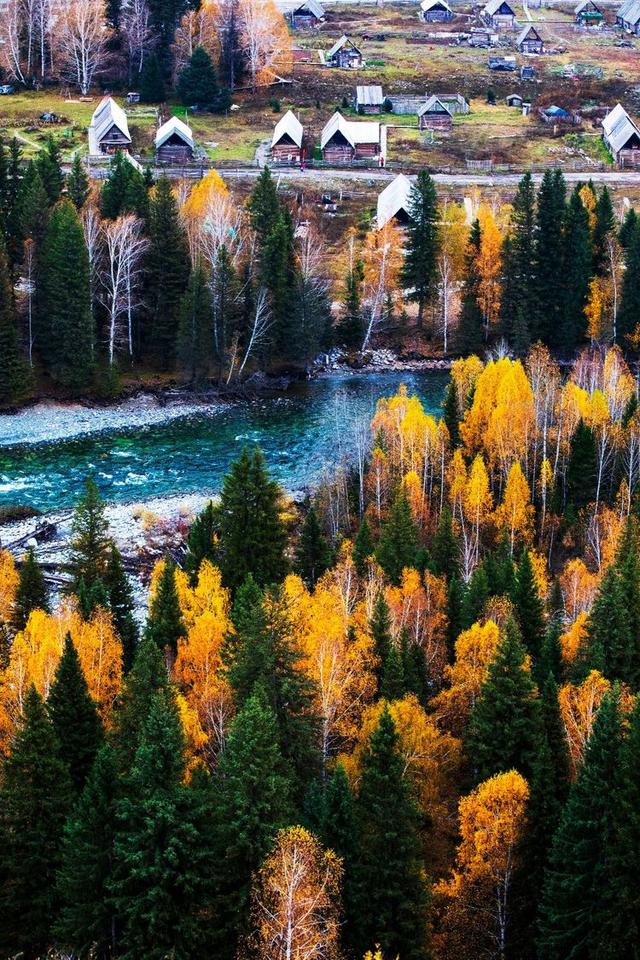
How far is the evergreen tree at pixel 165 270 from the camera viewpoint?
97.2 meters

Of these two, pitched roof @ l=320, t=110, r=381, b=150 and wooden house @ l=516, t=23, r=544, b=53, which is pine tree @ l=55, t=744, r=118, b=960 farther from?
wooden house @ l=516, t=23, r=544, b=53

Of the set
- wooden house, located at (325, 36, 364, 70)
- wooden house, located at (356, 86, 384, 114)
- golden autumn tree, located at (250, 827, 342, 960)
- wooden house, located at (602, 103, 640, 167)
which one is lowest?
golden autumn tree, located at (250, 827, 342, 960)

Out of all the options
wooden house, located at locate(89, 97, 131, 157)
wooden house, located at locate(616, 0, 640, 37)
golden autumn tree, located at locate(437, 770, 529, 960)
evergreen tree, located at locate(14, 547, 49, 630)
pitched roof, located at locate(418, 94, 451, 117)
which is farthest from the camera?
wooden house, located at locate(616, 0, 640, 37)

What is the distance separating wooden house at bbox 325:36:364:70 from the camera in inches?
6019

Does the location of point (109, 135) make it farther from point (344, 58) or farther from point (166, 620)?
point (166, 620)

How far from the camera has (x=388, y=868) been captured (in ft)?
125

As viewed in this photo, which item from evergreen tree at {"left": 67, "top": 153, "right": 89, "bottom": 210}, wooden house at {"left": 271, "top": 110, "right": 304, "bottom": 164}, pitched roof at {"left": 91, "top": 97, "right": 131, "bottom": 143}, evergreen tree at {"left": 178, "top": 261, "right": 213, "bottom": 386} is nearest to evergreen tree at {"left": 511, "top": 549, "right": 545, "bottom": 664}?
evergreen tree at {"left": 178, "top": 261, "right": 213, "bottom": 386}

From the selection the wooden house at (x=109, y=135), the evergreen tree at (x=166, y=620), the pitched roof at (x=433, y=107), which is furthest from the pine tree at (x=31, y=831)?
the pitched roof at (x=433, y=107)

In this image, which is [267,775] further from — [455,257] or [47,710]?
[455,257]

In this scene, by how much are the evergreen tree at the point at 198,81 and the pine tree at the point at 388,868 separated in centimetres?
10987

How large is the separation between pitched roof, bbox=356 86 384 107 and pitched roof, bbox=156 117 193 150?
74.7ft

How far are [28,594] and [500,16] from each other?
137 meters

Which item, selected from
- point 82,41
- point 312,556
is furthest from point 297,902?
point 82,41

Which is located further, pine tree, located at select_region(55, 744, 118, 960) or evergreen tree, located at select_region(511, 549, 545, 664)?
evergreen tree, located at select_region(511, 549, 545, 664)
